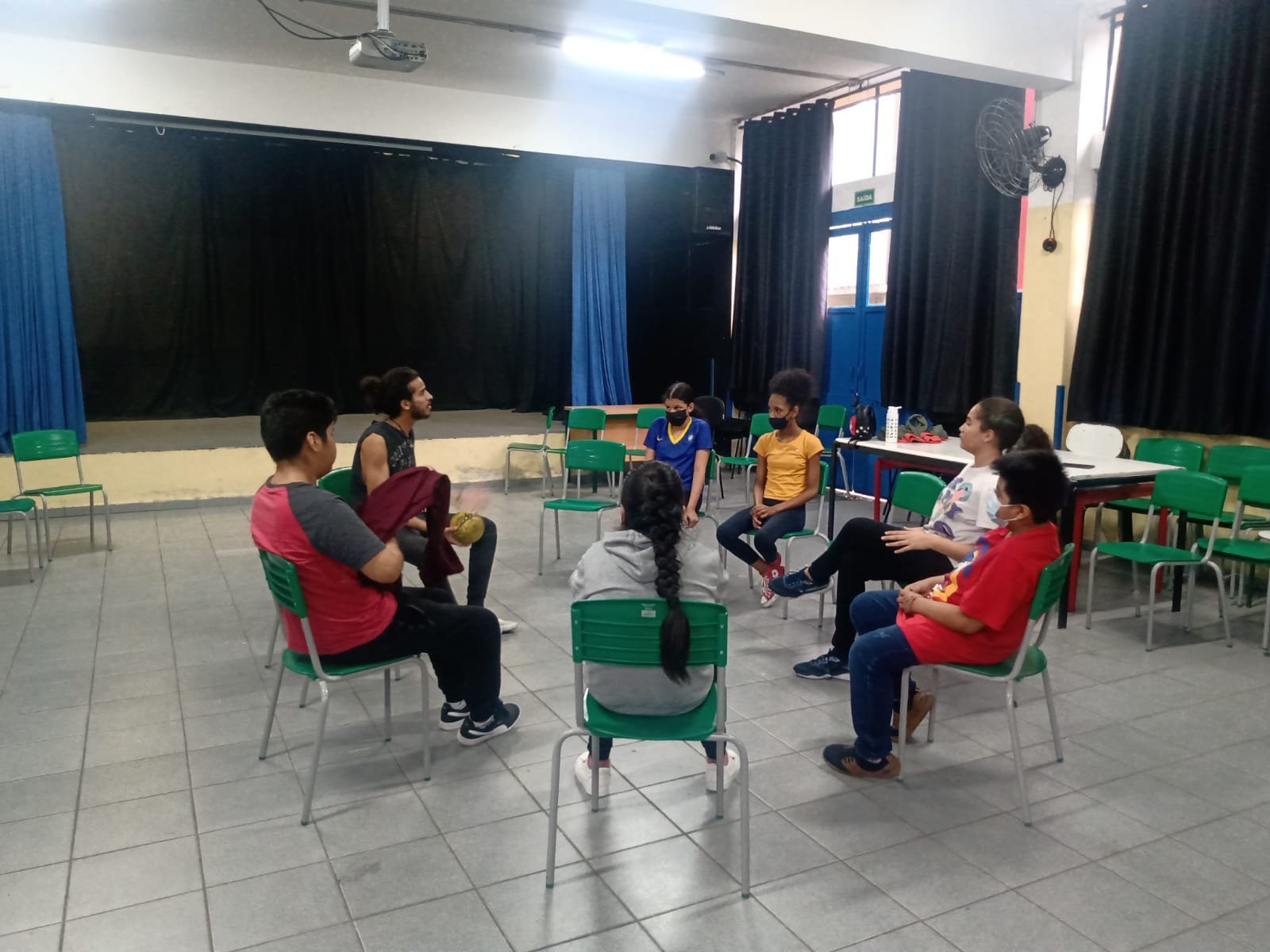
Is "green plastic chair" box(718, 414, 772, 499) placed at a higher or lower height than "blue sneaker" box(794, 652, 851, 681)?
higher

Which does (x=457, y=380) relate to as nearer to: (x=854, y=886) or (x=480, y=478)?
(x=480, y=478)

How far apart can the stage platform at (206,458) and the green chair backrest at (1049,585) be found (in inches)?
194

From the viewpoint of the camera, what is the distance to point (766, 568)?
4.26 m

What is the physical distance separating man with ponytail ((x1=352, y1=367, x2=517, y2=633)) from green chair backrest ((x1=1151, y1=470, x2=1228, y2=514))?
9.91 feet

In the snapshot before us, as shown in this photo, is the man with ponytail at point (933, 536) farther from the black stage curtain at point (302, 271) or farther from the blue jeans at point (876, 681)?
the black stage curtain at point (302, 271)

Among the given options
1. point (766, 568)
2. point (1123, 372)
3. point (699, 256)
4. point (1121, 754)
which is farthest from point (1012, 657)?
point (699, 256)

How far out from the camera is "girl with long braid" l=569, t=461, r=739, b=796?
7.00 feet

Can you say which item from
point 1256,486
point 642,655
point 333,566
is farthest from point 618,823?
point 1256,486

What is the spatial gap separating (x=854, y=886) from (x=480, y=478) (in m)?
6.28

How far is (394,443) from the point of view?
3.44m

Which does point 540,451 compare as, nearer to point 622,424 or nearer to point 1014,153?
point 622,424

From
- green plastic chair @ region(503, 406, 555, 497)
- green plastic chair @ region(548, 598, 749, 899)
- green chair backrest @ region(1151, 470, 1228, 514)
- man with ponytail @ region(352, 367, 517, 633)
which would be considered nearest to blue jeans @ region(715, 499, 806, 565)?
man with ponytail @ region(352, 367, 517, 633)

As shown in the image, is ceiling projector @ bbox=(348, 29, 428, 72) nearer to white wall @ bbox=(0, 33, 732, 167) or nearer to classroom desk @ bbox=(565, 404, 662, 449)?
white wall @ bbox=(0, 33, 732, 167)

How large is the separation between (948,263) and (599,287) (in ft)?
10.6
